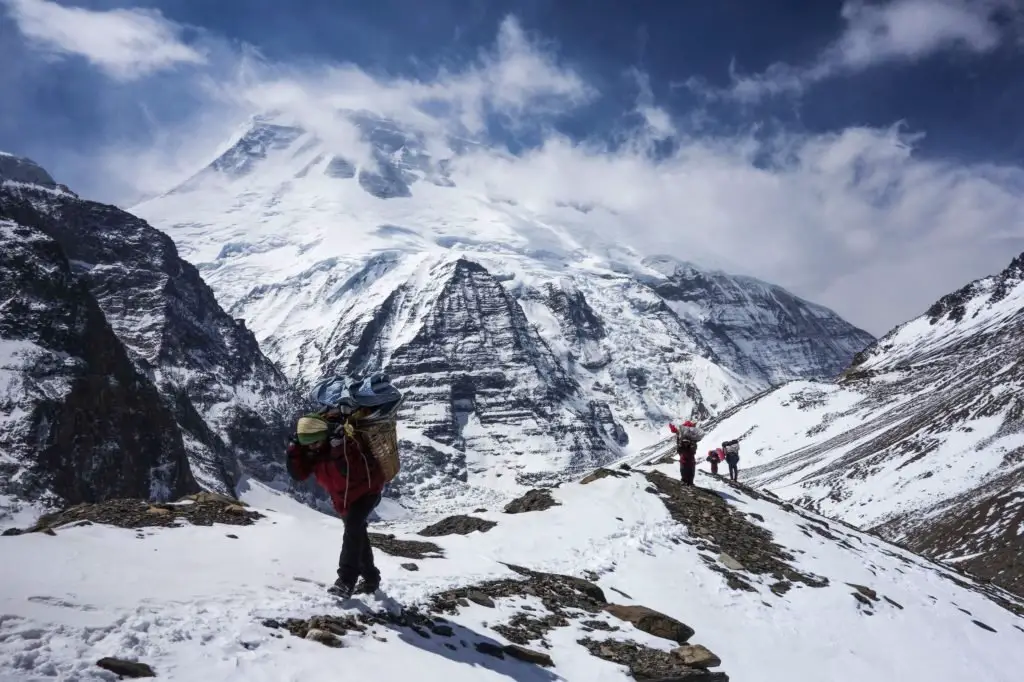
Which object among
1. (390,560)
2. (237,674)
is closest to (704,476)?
(390,560)

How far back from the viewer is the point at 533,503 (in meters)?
21.7

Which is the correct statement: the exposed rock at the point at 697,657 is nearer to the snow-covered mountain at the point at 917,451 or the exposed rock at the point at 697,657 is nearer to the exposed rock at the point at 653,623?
the exposed rock at the point at 653,623

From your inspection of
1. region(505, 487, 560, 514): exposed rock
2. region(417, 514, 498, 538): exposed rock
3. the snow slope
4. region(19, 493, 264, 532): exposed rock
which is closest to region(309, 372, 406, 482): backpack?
the snow slope

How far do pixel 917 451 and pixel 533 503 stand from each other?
65.4 m

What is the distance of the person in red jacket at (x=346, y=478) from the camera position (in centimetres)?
976

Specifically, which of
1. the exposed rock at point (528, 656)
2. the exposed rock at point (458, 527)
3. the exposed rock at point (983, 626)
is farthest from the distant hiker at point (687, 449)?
the exposed rock at point (528, 656)

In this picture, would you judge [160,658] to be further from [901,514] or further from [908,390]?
[908,390]

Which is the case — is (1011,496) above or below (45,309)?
below

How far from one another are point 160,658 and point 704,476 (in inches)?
1090

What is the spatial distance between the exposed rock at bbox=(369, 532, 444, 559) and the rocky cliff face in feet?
356

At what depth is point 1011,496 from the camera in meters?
52.3

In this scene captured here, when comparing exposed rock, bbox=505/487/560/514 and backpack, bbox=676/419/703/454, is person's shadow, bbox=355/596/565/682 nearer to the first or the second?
exposed rock, bbox=505/487/560/514

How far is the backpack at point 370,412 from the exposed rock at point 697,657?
5.77 meters

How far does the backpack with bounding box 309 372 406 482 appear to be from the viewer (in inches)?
387
